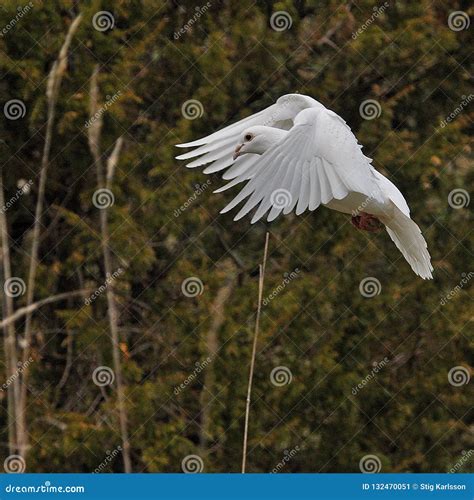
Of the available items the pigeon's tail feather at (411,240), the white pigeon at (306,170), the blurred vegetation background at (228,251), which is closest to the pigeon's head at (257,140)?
the white pigeon at (306,170)

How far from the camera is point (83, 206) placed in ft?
37.2

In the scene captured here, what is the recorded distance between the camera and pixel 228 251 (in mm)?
11344

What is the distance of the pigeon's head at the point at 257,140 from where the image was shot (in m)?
8.38

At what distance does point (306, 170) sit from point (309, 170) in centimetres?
2

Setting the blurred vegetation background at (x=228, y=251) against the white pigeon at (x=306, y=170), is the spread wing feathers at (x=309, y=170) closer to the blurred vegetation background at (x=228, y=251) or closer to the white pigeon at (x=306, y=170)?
the white pigeon at (x=306, y=170)

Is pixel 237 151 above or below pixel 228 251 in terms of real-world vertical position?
above

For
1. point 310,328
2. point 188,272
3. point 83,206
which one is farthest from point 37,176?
point 310,328

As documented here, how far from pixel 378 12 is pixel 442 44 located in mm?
464

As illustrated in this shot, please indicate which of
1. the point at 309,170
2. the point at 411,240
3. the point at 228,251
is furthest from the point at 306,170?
the point at 228,251

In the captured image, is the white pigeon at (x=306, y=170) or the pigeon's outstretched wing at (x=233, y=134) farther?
the pigeon's outstretched wing at (x=233, y=134)

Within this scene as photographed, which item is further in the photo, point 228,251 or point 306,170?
point 228,251

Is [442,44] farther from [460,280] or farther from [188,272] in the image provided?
[188,272]

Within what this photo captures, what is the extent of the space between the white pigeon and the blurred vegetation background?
2191mm

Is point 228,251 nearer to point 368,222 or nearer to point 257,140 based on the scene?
point 368,222
